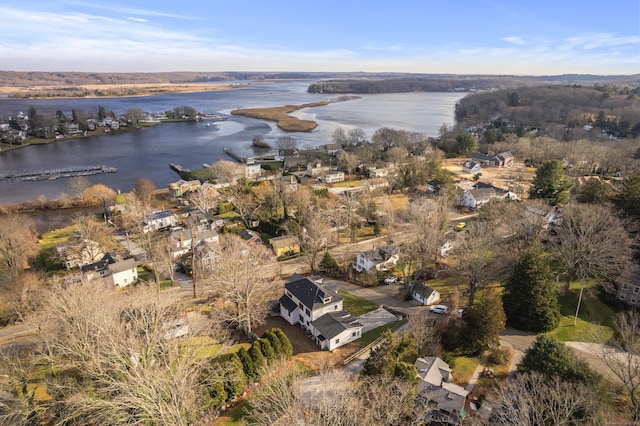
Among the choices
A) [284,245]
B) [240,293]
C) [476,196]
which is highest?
[476,196]

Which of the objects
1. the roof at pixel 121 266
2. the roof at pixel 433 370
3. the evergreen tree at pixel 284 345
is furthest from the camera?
the roof at pixel 121 266

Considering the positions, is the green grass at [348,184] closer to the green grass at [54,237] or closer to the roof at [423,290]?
the roof at [423,290]

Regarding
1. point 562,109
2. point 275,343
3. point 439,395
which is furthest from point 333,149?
point 562,109

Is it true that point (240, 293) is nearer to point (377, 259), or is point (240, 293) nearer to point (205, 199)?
point (377, 259)

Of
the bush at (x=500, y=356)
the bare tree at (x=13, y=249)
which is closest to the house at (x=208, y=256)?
the bare tree at (x=13, y=249)

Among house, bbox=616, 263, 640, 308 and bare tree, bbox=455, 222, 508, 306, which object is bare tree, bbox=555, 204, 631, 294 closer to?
house, bbox=616, 263, 640, 308

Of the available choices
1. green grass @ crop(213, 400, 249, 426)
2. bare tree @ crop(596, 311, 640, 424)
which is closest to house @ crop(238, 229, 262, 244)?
green grass @ crop(213, 400, 249, 426)
